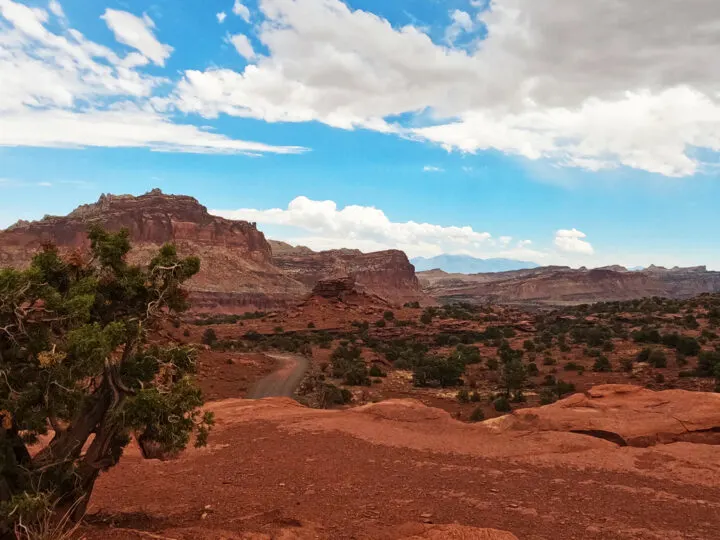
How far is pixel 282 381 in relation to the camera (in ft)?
114

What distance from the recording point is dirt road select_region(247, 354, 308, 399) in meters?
31.4

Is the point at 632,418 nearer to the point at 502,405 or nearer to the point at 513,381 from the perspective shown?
the point at 502,405

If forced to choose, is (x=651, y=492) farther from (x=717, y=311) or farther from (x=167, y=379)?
(x=717, y=311)

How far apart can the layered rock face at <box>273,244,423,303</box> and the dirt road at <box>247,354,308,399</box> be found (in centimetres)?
8867

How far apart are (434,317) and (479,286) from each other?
131 m

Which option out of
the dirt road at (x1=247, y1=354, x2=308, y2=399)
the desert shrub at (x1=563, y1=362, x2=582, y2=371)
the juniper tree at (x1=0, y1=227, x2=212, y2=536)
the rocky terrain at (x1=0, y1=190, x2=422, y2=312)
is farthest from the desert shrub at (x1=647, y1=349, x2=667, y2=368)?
the rocky terrain at (x1=0, y1=190, x2=422, y2=312)

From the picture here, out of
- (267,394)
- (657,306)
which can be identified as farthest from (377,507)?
(657,306)

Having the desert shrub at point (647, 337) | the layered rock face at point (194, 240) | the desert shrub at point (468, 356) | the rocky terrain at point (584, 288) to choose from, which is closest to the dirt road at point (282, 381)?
the desert shrub at point (468, 356)

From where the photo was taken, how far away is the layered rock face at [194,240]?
100 meters

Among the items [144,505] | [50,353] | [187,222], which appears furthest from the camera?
[187,222]

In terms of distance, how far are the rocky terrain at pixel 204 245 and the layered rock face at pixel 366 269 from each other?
404 millimetres

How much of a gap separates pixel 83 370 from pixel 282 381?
28.5m

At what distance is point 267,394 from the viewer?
31172 mm

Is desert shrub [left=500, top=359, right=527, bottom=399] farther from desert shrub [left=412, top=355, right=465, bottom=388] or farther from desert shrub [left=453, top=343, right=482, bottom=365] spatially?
desert shrub [left=453, top=343, right=482, bottom=365]
